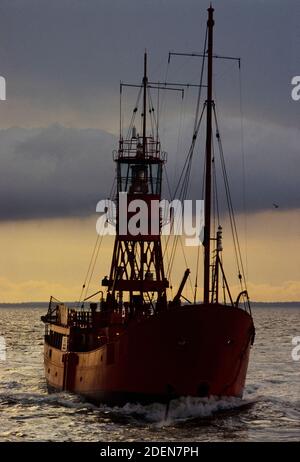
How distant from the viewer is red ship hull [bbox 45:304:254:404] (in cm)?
4625

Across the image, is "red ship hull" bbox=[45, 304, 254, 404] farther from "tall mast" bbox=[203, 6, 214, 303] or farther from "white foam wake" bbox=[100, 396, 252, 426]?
"tall mast" bbox=[203, 6, 214, 303]

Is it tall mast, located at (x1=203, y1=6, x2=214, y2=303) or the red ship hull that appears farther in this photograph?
tall mast, located at (x1=203, y1=6, x2=214, y2=303)

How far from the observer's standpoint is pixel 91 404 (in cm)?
5172

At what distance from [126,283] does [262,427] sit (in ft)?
46.9

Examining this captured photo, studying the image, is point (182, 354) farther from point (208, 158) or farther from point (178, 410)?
point (208, 158)

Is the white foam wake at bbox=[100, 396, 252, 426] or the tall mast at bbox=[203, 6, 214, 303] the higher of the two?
the tall mast at bbox=[203, 6, 214, 303]

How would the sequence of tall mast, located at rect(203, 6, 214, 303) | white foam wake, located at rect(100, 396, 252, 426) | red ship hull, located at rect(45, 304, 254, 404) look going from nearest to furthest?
white foam wake, located at rect(100, 396, 252, 426) < red ship hull, located at rect(45, 304, 254, 404) < tall mast, located at rect(203, 6, 214, 303)

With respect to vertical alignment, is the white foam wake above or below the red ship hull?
below

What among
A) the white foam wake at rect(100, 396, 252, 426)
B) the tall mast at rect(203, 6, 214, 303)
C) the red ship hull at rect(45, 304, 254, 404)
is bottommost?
the white foam wake at rect(100, 396, 252, 426)

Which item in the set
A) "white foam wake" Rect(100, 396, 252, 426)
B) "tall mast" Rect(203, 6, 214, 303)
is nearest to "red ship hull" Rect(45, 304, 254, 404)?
"white foam wake" Rect(100, 396, 252, 426)

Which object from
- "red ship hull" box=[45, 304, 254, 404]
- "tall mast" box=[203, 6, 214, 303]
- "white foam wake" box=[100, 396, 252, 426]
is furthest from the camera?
"tall mast" box=[203, 6, 214, 303]

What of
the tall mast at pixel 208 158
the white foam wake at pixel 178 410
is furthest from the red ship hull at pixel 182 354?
the tall mast at pixel 208 158
